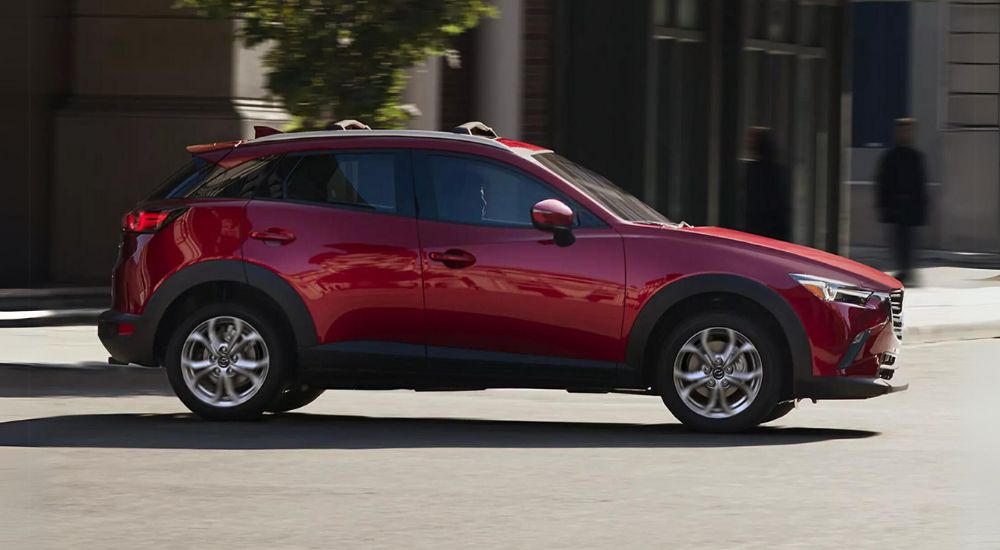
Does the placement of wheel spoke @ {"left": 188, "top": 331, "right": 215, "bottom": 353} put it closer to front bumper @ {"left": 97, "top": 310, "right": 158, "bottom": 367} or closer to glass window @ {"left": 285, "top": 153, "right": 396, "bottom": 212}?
front bumper @ {"left": 97, "top": 310, "right": 158, "bottom": 367}

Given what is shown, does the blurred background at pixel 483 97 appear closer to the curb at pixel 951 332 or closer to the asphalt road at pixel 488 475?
the curb at pixel 951 332

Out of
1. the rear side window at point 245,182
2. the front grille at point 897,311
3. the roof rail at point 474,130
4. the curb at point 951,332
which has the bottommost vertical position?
the curb at point 951,332

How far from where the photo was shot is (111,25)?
62.4 ft

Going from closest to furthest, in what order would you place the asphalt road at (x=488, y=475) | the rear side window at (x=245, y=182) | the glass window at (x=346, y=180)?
the asphalt road at (x=488, y=475)
the glass window at (x=346, y=180)
the rear side window at (x=245, y=182)

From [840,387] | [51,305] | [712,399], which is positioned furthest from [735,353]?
[51,305]

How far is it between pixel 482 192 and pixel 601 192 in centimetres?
67

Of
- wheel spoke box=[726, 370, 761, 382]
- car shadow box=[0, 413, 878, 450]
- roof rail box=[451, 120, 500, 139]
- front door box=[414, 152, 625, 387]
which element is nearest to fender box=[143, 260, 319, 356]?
car shadow box=[0, 413, 878, 450]

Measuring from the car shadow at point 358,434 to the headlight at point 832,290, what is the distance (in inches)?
28.0

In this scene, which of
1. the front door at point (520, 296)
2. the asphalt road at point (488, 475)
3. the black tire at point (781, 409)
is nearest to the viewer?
the asphalt road at point (488, 475)

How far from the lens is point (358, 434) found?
10.2 m

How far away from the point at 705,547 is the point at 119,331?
15.4 ft

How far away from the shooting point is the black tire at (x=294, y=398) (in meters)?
11.2

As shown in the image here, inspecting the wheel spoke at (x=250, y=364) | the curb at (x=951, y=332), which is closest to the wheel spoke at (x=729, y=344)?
the wheel spoke at (x=250, y=364)

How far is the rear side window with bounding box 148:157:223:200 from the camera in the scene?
10.7m
